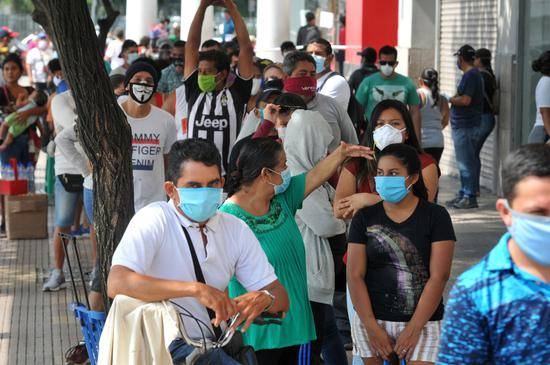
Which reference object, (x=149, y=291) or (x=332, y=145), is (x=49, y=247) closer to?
(x=332, y=145)

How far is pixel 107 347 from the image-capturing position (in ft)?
14.0

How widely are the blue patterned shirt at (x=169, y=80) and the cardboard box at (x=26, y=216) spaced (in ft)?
8.01

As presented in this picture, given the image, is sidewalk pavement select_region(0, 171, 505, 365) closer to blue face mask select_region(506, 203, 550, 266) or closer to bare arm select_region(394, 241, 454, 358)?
bare arm select_region(394, 241, 454, 358)

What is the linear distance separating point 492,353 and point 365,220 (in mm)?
2150

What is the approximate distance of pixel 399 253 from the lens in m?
5.40

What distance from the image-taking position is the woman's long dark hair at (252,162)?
556 centimetres

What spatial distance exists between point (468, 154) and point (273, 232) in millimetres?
8967

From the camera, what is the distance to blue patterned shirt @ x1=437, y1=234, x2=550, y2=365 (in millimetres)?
3338

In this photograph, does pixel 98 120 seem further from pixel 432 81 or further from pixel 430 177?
pixel 432 81

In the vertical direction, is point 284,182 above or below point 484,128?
above

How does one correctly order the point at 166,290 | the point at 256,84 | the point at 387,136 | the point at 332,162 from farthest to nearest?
1. the point at 256,84
2. the point at 387,136
3. the point at 332,162
4. the point at 166,290

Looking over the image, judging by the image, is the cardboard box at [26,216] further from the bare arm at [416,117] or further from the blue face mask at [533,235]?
the blue face mask at [533,235]

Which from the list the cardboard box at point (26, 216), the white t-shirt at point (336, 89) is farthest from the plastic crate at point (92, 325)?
the cardboard box at point (26, 216)

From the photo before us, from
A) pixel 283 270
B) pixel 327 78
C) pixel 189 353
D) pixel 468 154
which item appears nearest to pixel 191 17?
pixel 468 154
